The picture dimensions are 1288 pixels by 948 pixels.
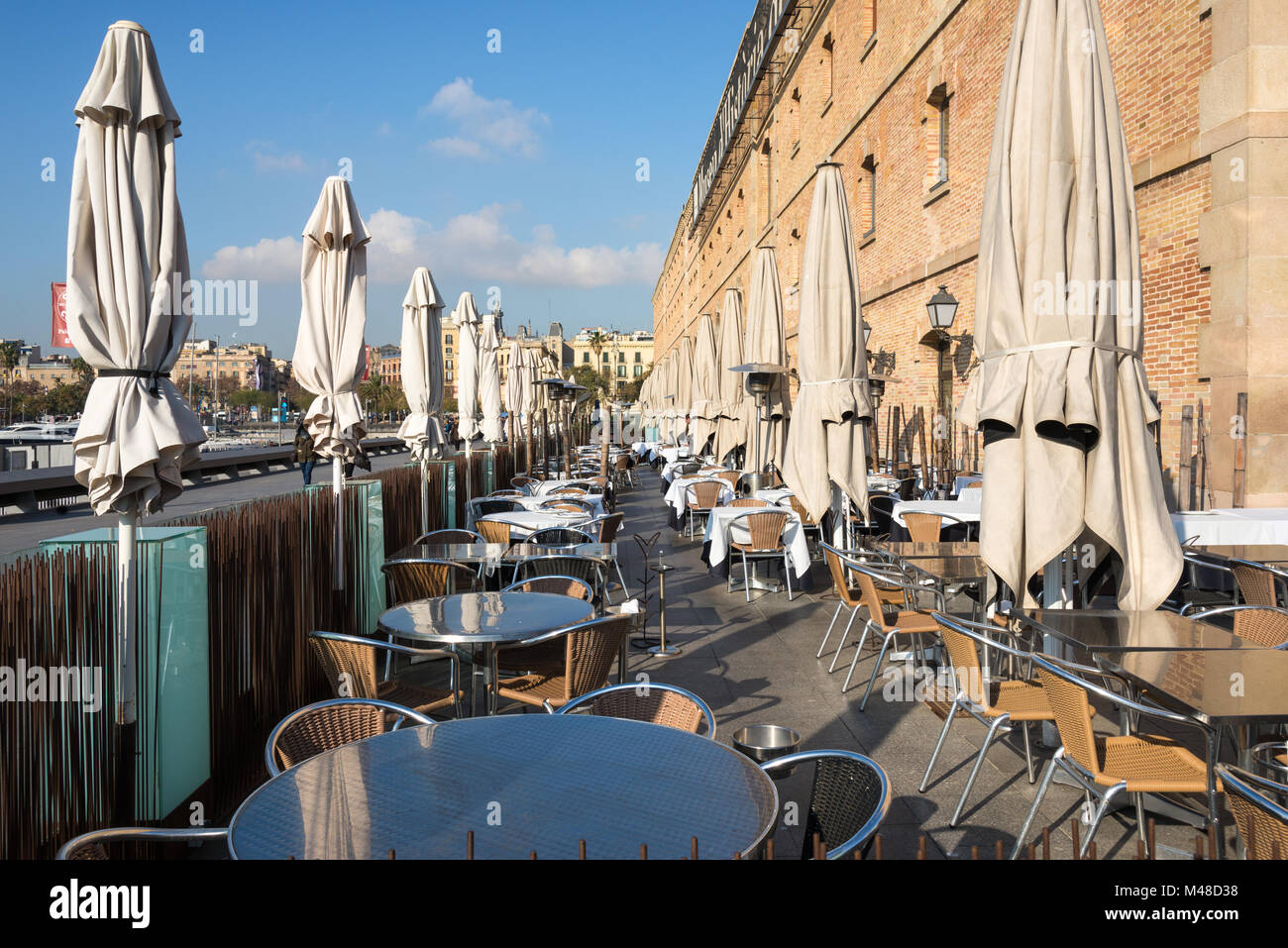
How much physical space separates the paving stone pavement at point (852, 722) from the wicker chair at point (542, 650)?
0.99m

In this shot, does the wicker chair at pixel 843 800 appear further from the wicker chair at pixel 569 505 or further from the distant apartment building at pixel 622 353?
the distant apartment building at pixel 622 353

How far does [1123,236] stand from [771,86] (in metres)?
25.8

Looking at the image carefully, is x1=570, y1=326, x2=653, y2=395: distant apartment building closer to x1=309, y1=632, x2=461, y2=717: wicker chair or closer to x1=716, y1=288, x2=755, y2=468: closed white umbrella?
x1=716, y1=288, x2=755, y2=468: closed white umbrella

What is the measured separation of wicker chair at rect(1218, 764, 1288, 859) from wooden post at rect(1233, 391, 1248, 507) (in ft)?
22.5

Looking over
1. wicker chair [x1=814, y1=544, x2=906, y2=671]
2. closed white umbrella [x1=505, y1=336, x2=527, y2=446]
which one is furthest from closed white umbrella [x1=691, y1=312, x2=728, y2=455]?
wicker chair [x1=814, y1=544, x2=906, y2=671]

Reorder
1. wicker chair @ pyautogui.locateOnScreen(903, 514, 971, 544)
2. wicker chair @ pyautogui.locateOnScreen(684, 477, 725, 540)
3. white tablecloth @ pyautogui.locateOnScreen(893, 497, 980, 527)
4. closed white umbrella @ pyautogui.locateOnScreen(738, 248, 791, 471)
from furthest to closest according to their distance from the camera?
wicker chair @ pyautogui.locateOnScreen(684, 477, 725, 540) → closed white umbrella @ pyautogui.locateOnScreen(738, 248, 791, 471) → white tablecloth @ pyautogui.locateOnScreen(893, 497, 980, 527) → wicker chair @ pyautogui.locateOnScreen(903, 514, 971, 544)

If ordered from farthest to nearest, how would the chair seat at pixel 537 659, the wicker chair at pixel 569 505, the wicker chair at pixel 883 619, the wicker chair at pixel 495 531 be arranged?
1. the wicker chair at pixel 569 505
2. the wicker chair at pixel 495 531
3. the wicker chair at pixel 883 619
4. the chair seat at pixel 537 659

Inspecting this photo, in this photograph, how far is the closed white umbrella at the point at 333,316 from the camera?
20.5ft

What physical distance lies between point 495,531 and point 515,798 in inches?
227

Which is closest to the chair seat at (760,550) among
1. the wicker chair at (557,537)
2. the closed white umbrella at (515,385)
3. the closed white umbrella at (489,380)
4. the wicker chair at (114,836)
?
the wicker chair at (557,537)

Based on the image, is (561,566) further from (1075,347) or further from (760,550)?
(1075,347)

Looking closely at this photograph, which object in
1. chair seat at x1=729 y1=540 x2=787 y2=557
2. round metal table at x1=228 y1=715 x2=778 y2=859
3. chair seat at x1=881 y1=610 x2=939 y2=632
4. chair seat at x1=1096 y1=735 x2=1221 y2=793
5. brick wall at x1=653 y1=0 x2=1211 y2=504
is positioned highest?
brick wall at x1=653 y1=0 x2=1211 y2=504

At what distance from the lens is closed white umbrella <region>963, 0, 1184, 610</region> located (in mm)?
4121
